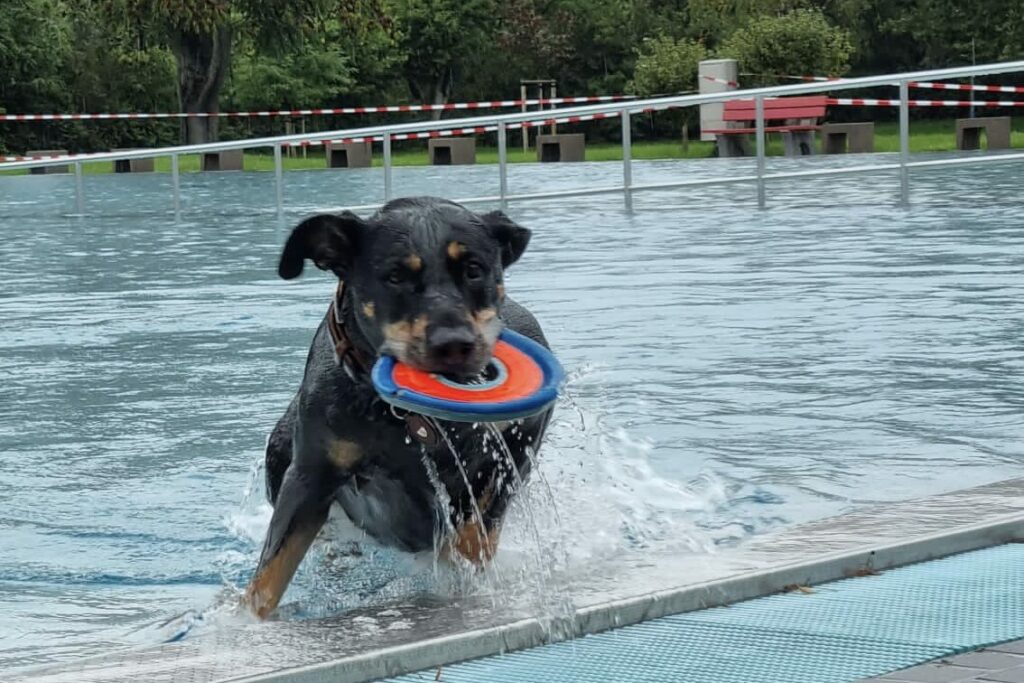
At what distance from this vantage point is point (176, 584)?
6.04 metres

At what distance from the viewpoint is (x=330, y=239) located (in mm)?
4957

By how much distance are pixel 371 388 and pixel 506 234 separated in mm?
562


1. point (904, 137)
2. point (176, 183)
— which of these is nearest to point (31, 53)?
point (176, 183)

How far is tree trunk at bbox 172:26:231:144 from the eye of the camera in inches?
1843

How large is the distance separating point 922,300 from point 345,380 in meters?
7.56

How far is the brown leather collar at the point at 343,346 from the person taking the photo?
4965 mm

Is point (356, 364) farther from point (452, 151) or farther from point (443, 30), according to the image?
point (443, 30)

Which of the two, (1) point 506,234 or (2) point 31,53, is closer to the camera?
(1) point 506,234

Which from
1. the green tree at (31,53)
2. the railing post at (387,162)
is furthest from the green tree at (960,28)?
the railing post at (387,162)

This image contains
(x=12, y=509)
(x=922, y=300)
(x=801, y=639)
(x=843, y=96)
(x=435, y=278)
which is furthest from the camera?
(x=843, y=96)

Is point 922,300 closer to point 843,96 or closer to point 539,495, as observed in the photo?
point 539,495

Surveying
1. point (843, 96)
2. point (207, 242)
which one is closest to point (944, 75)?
point (207, 242)

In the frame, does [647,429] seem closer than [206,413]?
Yes

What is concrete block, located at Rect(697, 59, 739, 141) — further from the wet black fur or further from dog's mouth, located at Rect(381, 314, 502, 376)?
dog's mouth, located at Rect(381, 314, 502, 376)
